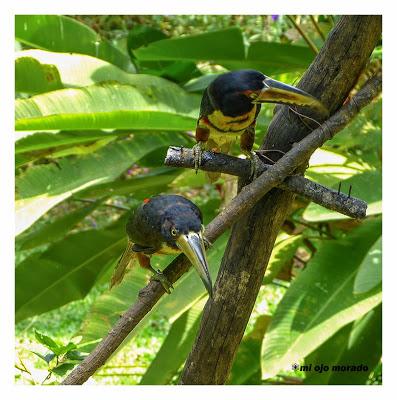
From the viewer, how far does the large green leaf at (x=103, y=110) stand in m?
1.03

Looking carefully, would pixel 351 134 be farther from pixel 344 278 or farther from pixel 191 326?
pixel 191 326

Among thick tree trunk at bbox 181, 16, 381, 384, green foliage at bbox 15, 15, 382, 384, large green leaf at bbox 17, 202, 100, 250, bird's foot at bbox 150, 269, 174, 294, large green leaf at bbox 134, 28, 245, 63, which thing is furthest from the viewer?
large green leaf at bbox 17, 202, 100, 250

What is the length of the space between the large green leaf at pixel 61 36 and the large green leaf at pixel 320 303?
0.62 meters

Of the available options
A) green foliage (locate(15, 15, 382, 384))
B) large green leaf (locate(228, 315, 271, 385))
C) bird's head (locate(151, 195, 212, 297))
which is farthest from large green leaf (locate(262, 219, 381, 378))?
bird's head (locate(151, 195, 212, 297))

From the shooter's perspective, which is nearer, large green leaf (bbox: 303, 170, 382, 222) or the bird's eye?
the bird's eye

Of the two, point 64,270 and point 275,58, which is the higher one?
point 275,58

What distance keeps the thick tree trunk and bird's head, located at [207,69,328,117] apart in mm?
160

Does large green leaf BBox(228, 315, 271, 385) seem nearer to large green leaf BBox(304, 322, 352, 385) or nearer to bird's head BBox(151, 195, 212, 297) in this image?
large green leaf BBox(304, 322, 352, 385)

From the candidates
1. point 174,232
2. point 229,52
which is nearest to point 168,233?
point 174,232

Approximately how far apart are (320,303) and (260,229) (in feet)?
1.73

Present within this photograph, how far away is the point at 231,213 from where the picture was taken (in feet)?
2.37

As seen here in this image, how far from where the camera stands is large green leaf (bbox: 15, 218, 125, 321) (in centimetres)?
149

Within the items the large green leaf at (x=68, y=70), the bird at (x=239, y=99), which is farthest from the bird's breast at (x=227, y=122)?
the large green leaf at (x=68, y=70)

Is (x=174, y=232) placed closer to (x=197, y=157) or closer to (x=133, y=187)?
(x=197, y=157)
